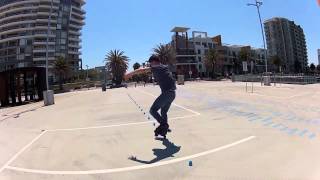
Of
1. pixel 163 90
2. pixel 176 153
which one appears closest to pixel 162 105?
pixel 163 90

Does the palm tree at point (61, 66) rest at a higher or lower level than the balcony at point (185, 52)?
lower

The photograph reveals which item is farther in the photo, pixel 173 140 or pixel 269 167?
pixel 173 140

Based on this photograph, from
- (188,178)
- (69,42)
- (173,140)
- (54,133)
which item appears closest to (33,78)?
(54,133)

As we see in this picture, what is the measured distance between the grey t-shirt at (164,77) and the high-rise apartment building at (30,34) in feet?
409

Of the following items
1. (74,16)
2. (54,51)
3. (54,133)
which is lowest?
(54,133)

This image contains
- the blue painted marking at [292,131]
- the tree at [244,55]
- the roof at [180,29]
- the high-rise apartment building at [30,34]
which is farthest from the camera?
the tree at [244,55]

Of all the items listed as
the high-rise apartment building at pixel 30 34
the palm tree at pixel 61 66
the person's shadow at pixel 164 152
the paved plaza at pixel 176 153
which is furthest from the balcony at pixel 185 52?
the person's shadow at pixel 164 152

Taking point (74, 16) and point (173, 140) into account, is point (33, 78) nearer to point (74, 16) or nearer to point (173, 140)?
point (173, 140)

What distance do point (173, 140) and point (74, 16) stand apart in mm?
151797

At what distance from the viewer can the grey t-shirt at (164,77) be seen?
25.2 feet

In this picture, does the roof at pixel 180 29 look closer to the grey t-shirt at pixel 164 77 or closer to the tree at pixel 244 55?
the tree at pixel 244 55

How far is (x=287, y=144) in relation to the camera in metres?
6.79

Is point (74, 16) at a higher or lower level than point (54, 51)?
higher

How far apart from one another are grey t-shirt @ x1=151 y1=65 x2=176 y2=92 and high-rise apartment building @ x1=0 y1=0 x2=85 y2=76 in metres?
125
